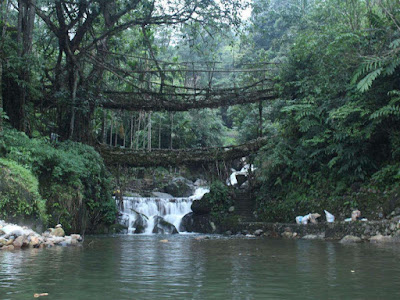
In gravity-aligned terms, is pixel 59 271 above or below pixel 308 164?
below

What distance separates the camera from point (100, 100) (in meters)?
16.7

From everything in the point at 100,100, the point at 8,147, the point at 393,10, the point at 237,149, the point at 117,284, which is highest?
the point at 393,10

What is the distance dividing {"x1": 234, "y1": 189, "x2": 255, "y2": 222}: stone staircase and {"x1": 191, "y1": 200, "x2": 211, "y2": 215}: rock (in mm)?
1318

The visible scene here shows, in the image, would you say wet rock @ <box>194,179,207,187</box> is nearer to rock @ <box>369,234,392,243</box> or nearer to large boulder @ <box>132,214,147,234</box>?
large boulder @ <box>132,214,147,234</box>

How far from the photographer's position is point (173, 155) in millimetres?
19766

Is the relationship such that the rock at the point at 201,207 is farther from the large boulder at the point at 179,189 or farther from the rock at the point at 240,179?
the large boulder at the point at 179,189

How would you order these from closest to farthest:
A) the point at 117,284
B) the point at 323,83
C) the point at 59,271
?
the point at 117,284
the point at 59,271
the point at 323,83

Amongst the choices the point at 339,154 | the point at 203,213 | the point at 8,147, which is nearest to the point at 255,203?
the point at 203,213

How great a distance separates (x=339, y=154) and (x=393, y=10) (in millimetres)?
4802

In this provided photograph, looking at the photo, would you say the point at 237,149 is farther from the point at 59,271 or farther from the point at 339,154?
the point at 59,271

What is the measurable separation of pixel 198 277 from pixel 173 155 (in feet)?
49.7

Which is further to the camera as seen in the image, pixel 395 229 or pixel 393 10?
pixel 393 10

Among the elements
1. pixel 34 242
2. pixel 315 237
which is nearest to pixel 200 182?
pixel 315 237

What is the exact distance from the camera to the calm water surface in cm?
374
